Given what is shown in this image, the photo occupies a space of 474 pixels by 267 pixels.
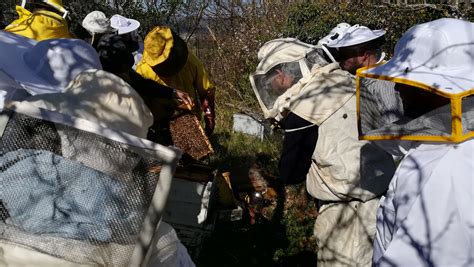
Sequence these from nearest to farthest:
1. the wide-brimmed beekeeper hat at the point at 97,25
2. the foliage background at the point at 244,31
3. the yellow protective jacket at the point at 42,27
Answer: the yellow protective jacket at the point at 42,27, the foliage background at the point at 244,31, the wide-brimmed beekeeper hat at the point at 97,25

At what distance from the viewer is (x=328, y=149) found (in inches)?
124

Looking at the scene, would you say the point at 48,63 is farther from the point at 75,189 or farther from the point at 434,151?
the point at 434,151

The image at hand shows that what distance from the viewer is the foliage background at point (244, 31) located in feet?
18.1

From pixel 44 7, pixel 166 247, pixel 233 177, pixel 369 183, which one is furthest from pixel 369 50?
pixel 44 7

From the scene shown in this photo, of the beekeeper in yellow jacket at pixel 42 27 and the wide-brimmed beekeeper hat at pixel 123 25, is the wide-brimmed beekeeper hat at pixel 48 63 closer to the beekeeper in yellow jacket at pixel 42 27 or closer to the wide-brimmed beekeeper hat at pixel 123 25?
the beekeeper in yellow jacket at pixel 42 27

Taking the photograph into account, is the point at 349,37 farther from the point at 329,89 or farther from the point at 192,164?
the point at 192,164

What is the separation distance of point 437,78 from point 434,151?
0.25m

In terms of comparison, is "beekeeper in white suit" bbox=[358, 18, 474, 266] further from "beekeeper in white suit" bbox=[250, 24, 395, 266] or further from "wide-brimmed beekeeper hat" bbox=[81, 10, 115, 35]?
"wide-brimmed beekeeper hat" bbox=[81, 10, 115, 35]

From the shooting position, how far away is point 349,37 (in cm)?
371

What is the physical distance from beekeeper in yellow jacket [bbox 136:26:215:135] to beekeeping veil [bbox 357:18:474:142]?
244 cm

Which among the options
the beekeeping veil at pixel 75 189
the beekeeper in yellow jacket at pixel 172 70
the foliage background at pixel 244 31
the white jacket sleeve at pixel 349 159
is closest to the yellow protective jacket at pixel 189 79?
the beekeeper in yellow jacket at pixel 172 70

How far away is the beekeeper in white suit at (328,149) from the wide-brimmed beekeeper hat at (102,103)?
47.5 inches

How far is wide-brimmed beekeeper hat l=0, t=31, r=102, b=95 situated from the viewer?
9.98 ft

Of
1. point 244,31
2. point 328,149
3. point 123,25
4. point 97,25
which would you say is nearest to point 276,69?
point 328,149
